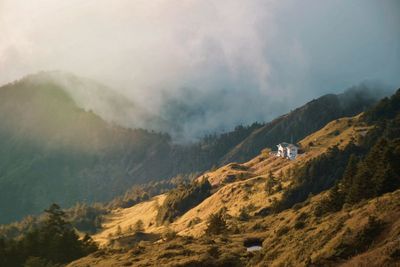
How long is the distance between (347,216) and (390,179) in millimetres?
19096

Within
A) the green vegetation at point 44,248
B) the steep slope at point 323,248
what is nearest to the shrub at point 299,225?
the steep slope at point 323,248

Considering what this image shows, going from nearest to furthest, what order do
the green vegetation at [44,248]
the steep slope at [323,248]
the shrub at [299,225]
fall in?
the steep slope at [323,248] → the shrub at [299,225] → the green vegetation at [44,248]

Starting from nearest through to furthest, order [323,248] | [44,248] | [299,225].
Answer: [323,248], [299,225], [44,248]

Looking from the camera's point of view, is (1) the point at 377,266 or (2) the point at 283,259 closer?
(1) the point at 377,266

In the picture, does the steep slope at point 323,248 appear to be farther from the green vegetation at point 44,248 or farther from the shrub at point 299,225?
the green vegetation at point 44,248

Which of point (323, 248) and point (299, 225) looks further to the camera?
point (299, 225)

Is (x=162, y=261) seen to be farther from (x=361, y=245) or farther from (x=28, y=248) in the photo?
(x=28, y=248)

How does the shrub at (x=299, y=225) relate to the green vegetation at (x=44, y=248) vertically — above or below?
below

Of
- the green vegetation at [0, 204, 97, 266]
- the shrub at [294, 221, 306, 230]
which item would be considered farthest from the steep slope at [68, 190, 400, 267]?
the green vegetation at [0, 204, 97, 266]

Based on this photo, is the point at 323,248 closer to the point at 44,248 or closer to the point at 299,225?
the point at 299,225

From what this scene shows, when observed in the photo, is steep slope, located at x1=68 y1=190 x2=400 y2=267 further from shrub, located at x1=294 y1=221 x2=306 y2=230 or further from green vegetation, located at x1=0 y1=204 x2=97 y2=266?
green vegetation, located at x1=0 y1=204 x2=97 y2=266

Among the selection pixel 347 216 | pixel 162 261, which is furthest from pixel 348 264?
pixel 162 261

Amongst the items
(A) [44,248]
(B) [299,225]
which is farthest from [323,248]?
(A) [44,248]

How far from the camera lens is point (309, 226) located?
62125 millimetres
